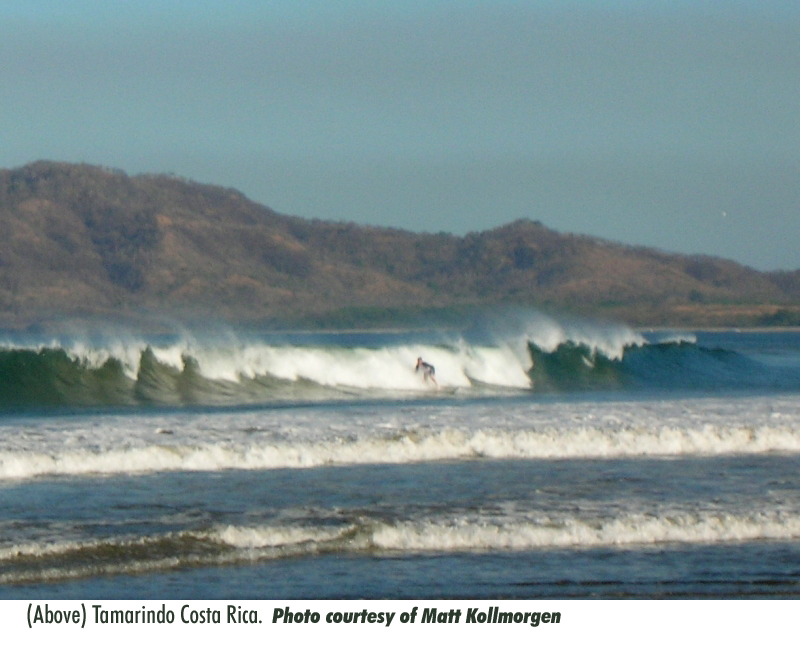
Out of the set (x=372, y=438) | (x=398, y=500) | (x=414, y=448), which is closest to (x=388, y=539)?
(x=398, y=500)

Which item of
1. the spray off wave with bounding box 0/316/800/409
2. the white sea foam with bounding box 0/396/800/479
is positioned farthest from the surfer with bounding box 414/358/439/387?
the white sea foam with bounding box 0/396/800/479

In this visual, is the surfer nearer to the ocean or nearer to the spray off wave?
the spray off wave

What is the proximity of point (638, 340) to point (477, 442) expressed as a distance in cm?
2505

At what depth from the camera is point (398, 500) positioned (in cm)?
1311

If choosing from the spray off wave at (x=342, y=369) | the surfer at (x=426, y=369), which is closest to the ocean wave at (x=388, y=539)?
the spray off wave at (x=342, y=369)

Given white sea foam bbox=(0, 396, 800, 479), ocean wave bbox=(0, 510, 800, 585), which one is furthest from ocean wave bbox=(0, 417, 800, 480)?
ocean wave bbox=(0, 510, 800, 585)

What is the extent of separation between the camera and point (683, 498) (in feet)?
42.5

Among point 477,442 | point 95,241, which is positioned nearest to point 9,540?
point 477,442

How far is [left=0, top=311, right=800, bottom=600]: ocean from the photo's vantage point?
32.4 ft

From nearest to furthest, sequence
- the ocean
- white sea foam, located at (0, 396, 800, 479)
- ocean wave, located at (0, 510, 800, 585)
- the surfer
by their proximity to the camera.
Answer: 1. the ocean
2. ocean wave, located at (0, 510, 800, 585)
3. white sea foam, located at (0, 396, 800, 479)
4. the surfer

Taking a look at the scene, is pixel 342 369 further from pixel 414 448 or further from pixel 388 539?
pixel 388 539

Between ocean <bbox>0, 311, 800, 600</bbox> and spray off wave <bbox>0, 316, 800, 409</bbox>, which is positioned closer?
ocean <bbox>0, 311, 800, 600</bbox>

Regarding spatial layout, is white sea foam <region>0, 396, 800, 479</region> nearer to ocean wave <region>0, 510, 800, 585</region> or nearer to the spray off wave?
ocean wave <region>0, 510, 800, 585</region>

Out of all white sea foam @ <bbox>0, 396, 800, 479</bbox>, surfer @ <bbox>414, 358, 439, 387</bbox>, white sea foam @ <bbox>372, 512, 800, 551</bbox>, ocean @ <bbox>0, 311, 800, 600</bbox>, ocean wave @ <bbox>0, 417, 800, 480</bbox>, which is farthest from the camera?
surfer @ <bbox>414, 358, 439, 387</bbox>
